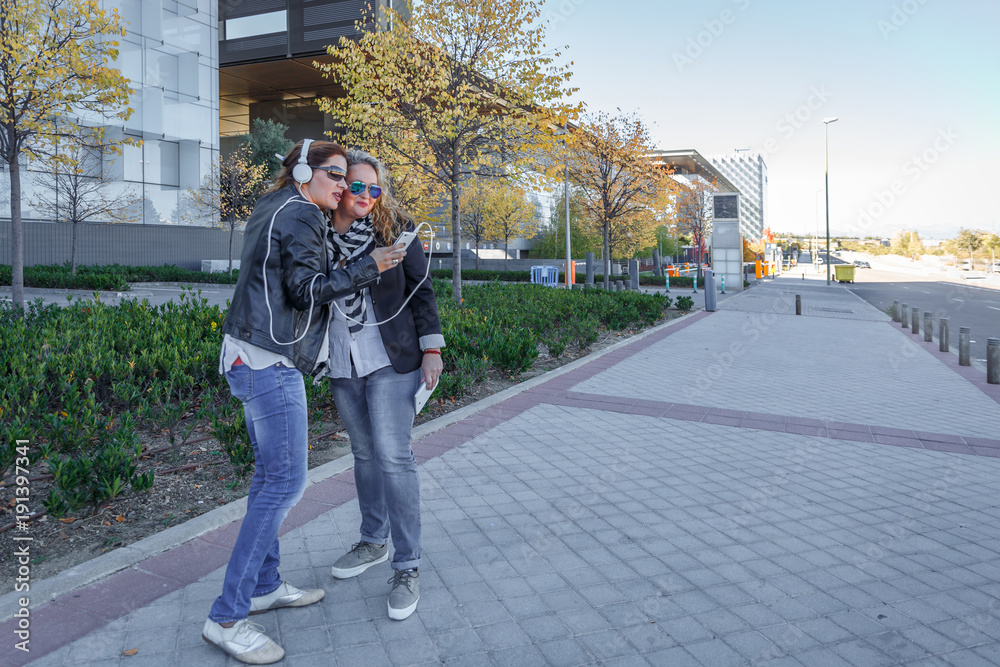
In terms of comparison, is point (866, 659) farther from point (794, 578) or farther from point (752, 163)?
point (752, 163)

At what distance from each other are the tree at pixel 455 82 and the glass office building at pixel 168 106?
17.8 meters

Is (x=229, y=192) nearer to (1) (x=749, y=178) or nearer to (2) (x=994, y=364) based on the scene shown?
(2) (x=994, y=364)

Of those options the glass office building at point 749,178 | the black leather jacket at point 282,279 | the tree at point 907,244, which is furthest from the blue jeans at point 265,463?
the glass office building at point 749,178

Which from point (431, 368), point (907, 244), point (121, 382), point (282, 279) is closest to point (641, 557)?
point (431, 368)

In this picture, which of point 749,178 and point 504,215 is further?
point 749,178

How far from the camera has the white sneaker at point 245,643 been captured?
2.53 m

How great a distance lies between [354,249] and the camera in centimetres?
283

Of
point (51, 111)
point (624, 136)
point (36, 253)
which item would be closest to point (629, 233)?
point (624, 136)

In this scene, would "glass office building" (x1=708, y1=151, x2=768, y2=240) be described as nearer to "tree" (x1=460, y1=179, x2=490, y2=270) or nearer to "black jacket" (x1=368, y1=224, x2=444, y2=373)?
"tree" (x1=460, y1=179, x2=490, y2=270)

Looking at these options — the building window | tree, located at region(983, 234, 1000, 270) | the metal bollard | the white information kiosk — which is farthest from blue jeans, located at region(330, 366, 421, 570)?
tree, located at region(983, 234, 1000, 270)

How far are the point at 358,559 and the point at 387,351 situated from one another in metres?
1.07

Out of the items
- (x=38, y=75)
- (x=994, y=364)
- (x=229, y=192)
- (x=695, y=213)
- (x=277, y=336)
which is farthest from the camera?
(x=695, y=213)

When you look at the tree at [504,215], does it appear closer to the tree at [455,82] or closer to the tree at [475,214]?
the tree at [475,214]

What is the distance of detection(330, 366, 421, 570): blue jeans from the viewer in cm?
291
